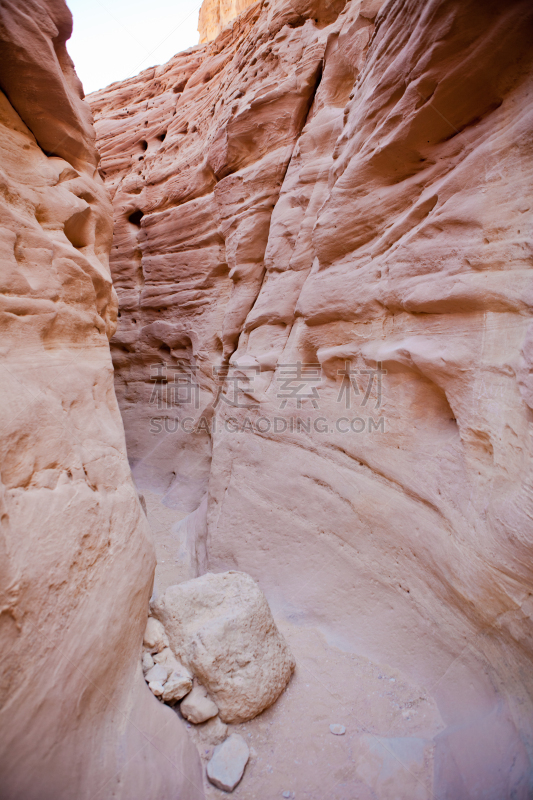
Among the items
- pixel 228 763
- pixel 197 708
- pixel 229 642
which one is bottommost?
pixel 228 763

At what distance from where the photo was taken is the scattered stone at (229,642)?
8.26 ft

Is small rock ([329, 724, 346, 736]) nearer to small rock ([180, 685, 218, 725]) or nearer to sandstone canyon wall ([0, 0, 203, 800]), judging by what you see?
small rock ([180, 685, 218, 725])

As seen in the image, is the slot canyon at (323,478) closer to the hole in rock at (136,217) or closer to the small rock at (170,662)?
the small rock at (170,662)

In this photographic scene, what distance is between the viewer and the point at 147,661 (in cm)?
261

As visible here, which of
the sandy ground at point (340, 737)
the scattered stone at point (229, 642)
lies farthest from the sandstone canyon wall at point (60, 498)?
the sandy ground at point (340, 737)

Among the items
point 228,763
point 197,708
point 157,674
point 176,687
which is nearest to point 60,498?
point 157,674

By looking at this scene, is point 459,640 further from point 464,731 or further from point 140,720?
point 140,720

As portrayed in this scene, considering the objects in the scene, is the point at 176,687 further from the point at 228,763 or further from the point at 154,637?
the point at 228,763

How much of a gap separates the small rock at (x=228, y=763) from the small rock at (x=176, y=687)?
38 cm

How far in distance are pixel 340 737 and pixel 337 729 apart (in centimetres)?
4

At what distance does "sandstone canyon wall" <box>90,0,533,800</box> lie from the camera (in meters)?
2.38

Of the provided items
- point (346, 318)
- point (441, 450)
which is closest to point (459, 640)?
point (441, 450)

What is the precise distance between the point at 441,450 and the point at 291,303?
2921 millimetres

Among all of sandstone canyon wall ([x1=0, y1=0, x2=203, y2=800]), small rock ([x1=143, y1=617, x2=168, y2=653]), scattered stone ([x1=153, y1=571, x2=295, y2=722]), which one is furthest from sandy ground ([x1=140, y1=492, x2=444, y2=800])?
small rock ([x1=143, y1=617, x2=168, y2=653])
